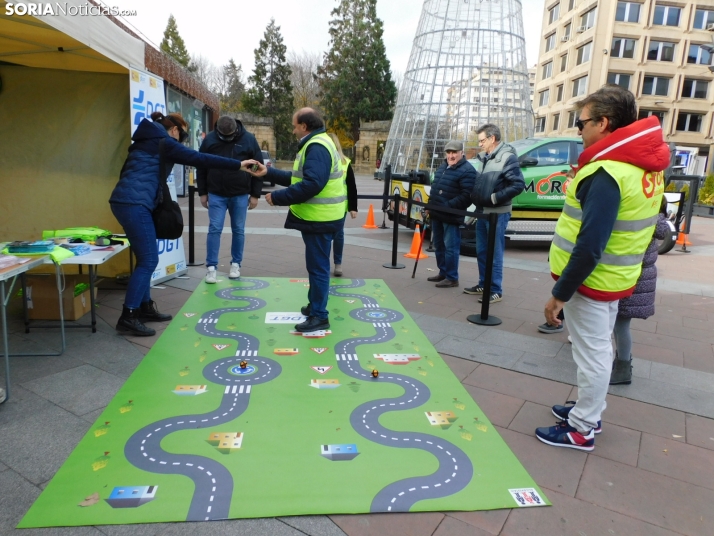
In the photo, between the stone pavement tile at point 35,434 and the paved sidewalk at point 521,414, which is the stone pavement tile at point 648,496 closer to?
the paved sidewalk at point 521,414

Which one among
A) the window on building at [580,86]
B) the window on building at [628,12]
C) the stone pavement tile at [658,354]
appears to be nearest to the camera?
the stone pavement tile at [658,354]

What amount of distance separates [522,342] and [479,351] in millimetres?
512

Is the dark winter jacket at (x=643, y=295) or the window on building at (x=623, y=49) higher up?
the window on building at (x=623, y=49)

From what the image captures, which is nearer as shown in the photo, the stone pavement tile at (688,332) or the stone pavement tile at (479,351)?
the stone pavement tile at (479,351)

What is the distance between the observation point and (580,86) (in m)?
44.9

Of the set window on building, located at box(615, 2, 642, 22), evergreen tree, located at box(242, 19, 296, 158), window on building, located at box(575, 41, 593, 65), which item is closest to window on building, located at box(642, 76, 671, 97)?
window on building, located at box(615, 2, 642, 22)

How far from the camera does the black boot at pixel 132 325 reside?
434 centimetres

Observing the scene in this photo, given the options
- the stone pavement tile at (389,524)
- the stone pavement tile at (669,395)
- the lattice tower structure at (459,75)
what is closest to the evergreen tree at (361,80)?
the lattice tower structure at (459,75)

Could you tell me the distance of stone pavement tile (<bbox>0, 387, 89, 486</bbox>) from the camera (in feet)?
8.37

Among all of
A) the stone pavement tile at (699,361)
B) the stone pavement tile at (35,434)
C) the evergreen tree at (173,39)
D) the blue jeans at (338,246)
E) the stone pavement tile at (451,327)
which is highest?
the evergreen tree at (173,39)

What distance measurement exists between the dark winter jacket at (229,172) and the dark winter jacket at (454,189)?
2138mm

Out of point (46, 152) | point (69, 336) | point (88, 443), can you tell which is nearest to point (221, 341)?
point (69, 336)

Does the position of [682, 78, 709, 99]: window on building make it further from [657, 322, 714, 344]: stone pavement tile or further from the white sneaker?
the white sneaker

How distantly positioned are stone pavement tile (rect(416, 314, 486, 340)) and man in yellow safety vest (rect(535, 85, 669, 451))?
6.11 feet
